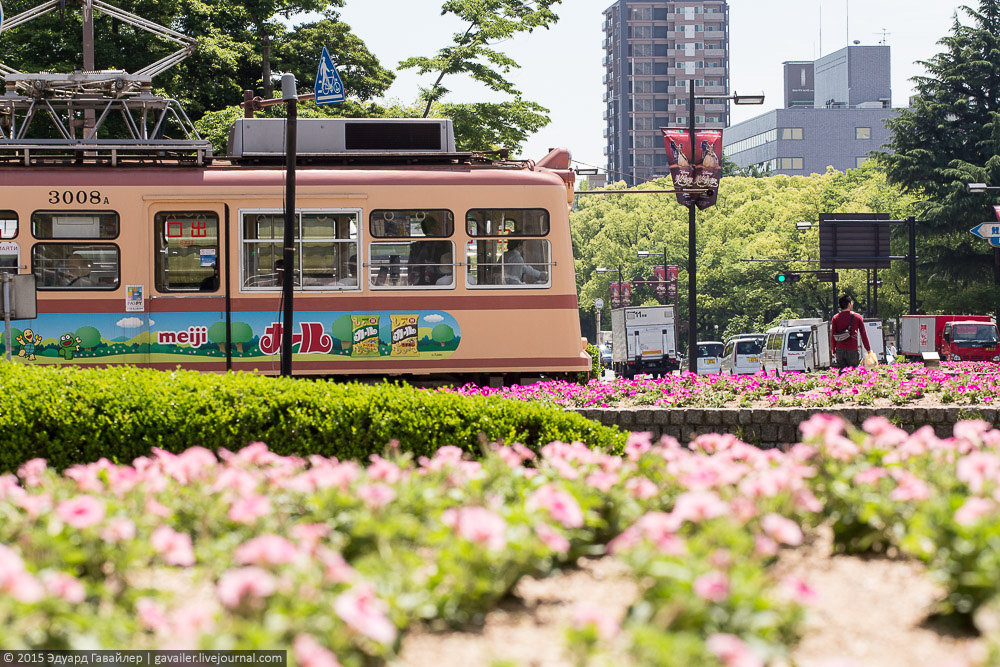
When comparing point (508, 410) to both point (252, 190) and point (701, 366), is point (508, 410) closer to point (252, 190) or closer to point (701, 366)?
point (252, 190)

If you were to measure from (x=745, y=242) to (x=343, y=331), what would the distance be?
6233 cm

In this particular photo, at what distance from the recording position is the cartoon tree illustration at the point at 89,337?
48.7 ft

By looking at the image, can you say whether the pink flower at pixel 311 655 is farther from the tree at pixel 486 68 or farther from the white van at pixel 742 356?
the white van at pixel 742 356

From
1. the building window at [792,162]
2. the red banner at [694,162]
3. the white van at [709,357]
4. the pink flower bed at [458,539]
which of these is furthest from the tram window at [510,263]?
the building window at [792,162]

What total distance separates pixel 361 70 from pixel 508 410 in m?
27.0

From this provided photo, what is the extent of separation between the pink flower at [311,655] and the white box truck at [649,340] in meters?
43.5

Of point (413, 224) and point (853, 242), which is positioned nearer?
point (413, 224)

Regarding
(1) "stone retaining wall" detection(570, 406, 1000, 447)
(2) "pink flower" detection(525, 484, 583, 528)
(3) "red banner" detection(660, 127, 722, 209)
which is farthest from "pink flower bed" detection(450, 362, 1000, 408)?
(3) "red banner" detection(660, 127, 722, 209)

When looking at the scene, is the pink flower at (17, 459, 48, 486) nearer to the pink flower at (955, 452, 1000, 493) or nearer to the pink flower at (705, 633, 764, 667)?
the pink flower at (705, 633, 764, 667)

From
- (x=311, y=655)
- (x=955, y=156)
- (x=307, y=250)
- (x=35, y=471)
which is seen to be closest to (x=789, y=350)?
(x=955, y=156)

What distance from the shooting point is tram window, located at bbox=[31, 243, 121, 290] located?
48.9ft

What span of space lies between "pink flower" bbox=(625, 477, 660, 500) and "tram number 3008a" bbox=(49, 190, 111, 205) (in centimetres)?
1118

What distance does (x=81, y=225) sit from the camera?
49.4ft

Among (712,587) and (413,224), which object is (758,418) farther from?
(712,587)
